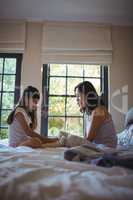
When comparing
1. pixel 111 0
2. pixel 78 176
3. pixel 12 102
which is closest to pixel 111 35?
pixel 111 0

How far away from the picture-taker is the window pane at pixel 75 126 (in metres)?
2.96

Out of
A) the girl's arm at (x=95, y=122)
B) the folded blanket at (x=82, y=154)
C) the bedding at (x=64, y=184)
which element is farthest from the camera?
the girl's arm at (x=95, y=122)

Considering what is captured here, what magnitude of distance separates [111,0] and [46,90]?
1295mm

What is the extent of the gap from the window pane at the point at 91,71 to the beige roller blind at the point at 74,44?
0.12m

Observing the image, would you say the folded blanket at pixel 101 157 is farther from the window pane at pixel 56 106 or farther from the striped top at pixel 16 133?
the window pane at pixel 56 106

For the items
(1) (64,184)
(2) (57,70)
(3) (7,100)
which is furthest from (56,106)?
(1) (64,184)

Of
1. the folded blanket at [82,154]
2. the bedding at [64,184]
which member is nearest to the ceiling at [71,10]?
the folded blanket at [82,154]

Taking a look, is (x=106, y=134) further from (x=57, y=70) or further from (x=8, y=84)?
(x=8, y=84)

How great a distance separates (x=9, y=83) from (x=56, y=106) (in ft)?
Result: 2.20

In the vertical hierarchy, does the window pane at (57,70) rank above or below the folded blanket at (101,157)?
above

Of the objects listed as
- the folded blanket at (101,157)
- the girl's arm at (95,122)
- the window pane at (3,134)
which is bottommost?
the window pane at (3,134)

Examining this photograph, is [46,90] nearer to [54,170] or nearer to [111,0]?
[111,0]

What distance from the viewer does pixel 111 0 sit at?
2.58 m

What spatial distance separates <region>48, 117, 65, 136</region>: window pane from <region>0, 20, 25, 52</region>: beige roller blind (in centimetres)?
97
